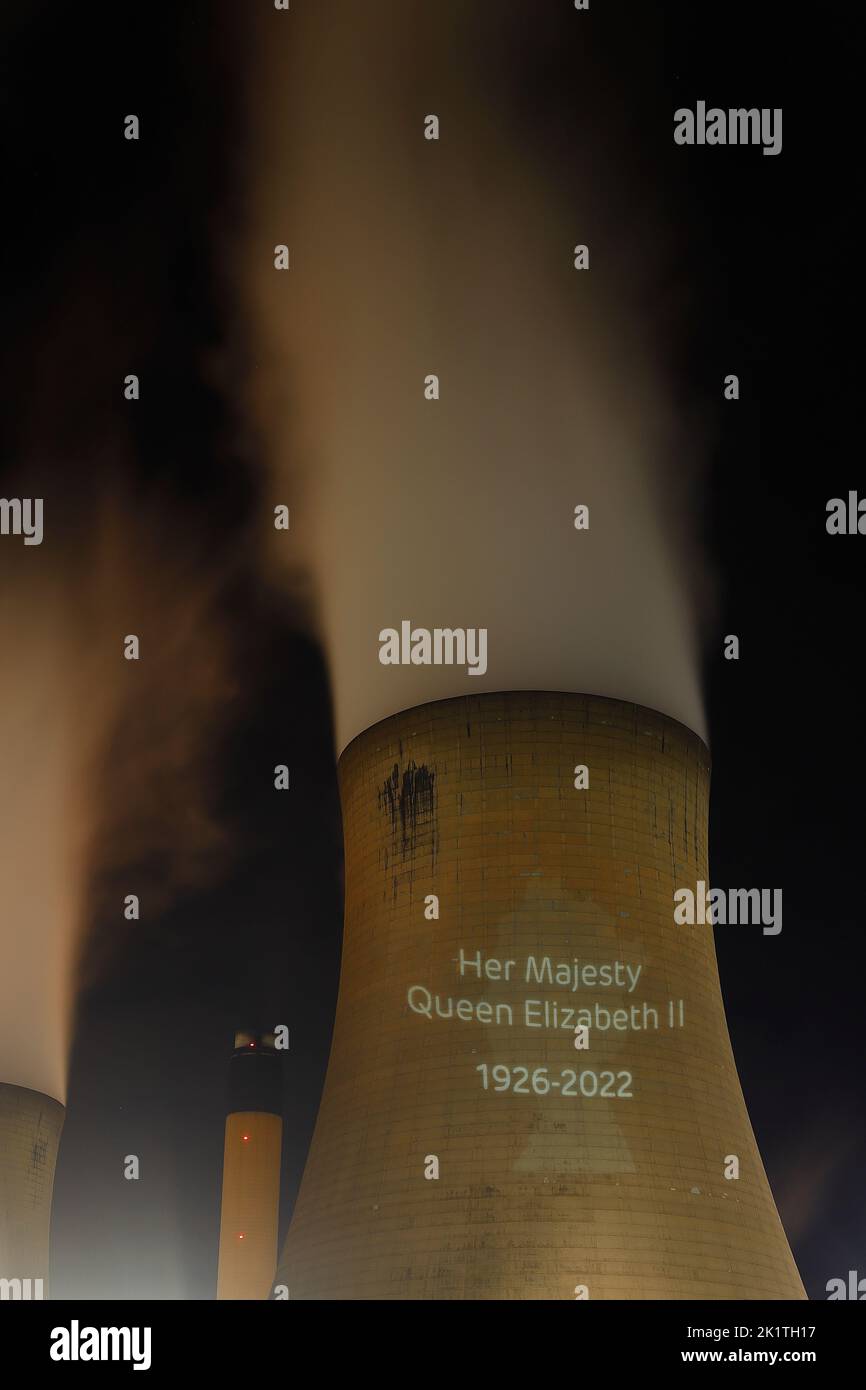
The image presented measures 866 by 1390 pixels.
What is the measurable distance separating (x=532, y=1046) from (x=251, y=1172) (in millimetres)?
18533

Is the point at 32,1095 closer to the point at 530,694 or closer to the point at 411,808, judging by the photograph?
the point at 411,808

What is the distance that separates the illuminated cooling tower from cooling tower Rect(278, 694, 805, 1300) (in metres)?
15.9

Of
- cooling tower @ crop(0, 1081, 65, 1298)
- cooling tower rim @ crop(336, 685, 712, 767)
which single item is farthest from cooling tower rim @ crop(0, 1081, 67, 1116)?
cooling tower rim @ crop(336, 685, 712, 767)

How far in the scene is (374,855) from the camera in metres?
12.8

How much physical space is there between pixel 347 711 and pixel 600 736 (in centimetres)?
246

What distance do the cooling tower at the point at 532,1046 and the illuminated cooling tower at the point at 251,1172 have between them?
52.0 ft

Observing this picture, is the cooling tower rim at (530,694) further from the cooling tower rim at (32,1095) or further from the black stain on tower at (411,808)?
the cooling tower rim at (32,1095)

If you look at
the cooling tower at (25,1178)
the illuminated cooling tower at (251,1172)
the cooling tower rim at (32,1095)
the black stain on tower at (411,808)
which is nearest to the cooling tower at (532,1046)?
the black stain on tower at (411,808)

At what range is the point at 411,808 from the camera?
12.6 metres

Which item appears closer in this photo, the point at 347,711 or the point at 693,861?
the point at 693,861
